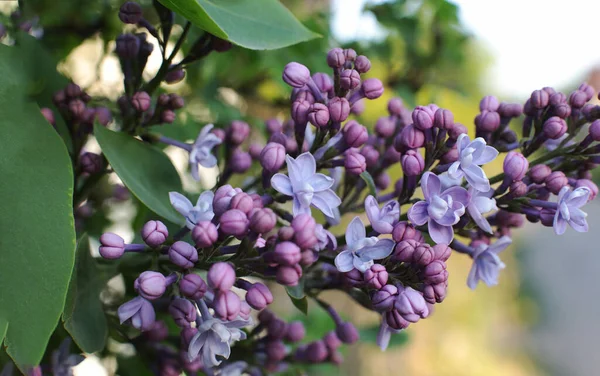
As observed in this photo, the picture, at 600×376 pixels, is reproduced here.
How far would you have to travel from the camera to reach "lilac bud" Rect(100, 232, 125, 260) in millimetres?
476

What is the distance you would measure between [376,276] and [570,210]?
180 mm

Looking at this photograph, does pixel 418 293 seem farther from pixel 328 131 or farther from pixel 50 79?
pixel 50 79

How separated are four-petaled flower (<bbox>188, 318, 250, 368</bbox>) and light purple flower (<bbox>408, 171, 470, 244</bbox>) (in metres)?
0.16

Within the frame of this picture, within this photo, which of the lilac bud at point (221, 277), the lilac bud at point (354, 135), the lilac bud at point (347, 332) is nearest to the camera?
the lilac bud at point (221, 277)

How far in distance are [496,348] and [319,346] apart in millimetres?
3591

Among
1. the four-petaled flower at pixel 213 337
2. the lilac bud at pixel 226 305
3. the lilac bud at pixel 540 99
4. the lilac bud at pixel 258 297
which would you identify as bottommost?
the four-petaled flower at pixel 213 337

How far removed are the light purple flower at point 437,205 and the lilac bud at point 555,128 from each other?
129 mm

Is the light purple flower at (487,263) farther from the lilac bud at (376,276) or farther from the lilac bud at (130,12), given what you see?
the lilac bud at (130,12)

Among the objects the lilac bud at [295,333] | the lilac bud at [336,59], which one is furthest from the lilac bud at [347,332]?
the lilac bud at [336,59]

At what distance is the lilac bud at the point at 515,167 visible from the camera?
0.50 metres

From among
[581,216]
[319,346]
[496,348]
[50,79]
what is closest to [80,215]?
[50,79]

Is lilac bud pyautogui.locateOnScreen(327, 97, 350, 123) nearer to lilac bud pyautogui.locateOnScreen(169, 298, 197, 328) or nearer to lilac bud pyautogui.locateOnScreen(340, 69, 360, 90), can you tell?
lilac bud pyautogui.locateOnScreen(340, 69, 360, 90)

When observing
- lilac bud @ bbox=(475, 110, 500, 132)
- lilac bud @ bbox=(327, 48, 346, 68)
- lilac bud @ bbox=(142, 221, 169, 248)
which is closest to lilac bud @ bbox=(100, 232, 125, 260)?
lilac bud @ bbox=(142, 221, 169, 248)

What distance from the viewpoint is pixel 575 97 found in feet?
1.89
